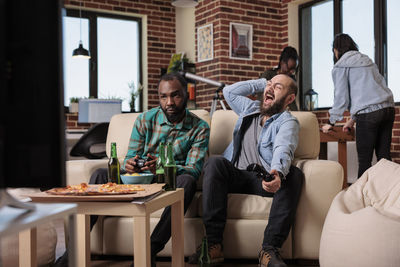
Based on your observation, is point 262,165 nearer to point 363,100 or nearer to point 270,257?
point 270,257

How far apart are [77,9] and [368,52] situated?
3525 mm

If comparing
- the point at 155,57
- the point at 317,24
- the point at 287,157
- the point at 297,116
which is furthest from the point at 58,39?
the point at 155,57

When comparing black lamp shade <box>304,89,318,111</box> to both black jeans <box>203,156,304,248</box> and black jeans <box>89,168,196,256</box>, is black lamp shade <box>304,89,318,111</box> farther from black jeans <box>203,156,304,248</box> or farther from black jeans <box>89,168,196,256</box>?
black jeans <box>89,168,196,256</box>

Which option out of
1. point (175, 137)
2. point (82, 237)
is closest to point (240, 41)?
point (175, 137)

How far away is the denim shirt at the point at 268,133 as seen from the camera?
224 cm

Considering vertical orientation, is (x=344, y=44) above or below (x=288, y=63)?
above

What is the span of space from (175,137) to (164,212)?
53 cm

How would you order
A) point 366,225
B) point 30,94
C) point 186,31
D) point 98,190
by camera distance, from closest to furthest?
point 30,94
point 98,190
point 366,225
point 186,31

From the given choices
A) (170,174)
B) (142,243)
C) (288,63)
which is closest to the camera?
(142,243)

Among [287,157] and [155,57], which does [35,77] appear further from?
[155,57]

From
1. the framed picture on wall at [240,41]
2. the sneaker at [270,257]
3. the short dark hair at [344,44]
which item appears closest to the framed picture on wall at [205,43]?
the framed picture on wall at [240,41]

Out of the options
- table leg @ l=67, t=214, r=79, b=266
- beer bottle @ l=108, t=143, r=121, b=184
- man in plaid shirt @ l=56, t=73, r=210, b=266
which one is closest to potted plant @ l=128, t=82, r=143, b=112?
man in plaid shirt @ l=56, t=73, r=210, b=266

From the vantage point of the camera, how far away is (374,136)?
3.53 meters

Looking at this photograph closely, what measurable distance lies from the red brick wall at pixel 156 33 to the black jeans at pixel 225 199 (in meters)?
4.24
